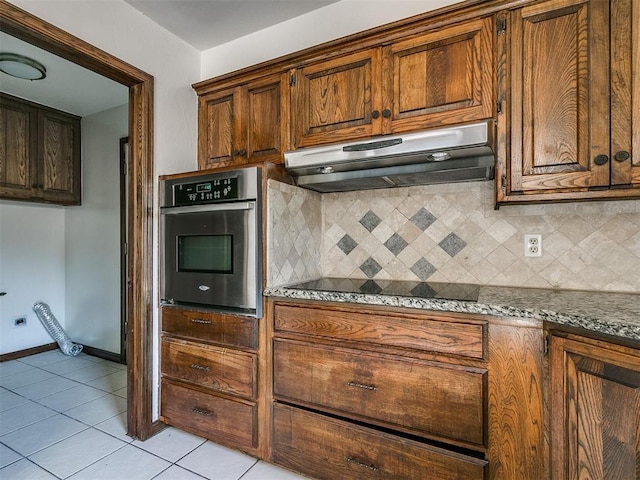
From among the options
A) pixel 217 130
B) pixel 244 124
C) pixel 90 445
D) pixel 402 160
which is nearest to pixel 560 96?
pixel 402 160

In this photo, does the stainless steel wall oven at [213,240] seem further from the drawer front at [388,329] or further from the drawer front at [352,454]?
the drawer front at [352,454]

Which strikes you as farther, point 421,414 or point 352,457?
point 352,457

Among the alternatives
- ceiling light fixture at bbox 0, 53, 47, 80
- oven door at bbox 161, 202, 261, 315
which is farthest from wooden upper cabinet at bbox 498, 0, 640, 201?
ceiling light fixture at bbox 0, 53, 47, 80

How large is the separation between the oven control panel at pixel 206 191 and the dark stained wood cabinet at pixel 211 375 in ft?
2.02

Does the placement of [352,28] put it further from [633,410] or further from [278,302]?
[633,410]

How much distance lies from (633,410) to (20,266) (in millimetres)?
4569

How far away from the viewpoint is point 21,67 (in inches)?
96.6

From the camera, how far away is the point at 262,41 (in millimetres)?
2260

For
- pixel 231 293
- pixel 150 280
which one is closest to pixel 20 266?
pixel 150 280

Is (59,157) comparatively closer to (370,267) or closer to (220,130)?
(220,130)

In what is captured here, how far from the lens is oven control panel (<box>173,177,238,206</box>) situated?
1749 millimetres

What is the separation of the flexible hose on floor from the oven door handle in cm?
245

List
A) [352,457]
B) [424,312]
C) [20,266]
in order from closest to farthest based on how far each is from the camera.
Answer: [424,312]
[352,457]
[20,266]

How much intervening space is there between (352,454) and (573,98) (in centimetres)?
174
